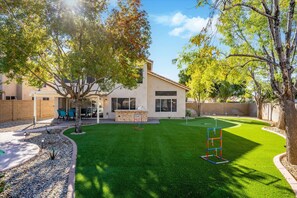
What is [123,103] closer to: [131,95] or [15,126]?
[131,95]

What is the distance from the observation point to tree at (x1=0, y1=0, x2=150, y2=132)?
11.3 meters

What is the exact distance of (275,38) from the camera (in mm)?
7457

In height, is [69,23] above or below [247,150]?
above

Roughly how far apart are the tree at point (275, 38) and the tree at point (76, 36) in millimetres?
6000

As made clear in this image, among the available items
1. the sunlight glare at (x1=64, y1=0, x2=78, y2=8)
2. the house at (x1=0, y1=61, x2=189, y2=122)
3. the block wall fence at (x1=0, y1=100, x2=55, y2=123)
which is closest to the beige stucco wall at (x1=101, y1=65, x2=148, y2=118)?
the house at (x1=0, y1=61, x2=189, y2=122)

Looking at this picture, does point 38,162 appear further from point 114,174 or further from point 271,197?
point 271,197

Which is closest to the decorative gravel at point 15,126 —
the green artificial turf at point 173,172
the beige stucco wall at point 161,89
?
the green artificial turf at point 173,172

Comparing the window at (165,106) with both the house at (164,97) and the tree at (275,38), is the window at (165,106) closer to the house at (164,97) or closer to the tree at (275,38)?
the house at (164,97)

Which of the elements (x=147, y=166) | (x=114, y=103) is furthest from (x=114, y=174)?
(x=114, y=103)

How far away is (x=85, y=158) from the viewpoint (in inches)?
327

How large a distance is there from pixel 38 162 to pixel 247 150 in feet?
31.0

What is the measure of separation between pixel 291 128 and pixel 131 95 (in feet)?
56.9

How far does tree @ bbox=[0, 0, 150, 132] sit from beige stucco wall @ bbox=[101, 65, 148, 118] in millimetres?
8709

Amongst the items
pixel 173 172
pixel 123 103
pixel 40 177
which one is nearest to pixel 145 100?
pixel 123 103
